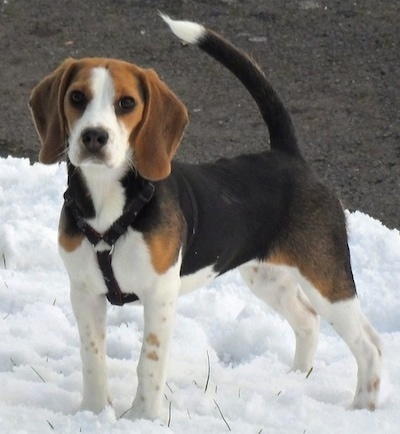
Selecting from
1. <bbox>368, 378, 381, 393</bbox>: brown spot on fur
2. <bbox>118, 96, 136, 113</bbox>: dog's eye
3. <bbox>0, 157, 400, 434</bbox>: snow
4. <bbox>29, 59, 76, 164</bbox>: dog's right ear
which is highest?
<bbox>118, 96, 136, 113</bbox>: dog's eye

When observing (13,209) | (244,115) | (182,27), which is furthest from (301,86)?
(182,27)

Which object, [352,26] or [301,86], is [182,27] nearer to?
[301,86]

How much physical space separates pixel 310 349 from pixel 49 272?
154 cm

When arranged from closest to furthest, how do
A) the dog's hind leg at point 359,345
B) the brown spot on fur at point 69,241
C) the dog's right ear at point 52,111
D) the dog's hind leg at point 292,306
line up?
the dog's right ear at point 52,111 → the brown spot on fur at point 69,241 → the dog's hind leg at point 359,345 → the dog's hind leg at point 292,306

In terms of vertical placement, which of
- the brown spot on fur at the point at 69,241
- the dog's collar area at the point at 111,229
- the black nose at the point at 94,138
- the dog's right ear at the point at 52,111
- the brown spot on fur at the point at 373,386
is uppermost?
the black nose at the point at 94,138

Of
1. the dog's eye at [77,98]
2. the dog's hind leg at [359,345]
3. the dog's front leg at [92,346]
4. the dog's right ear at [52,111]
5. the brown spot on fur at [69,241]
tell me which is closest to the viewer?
the dog's eye at [77,98]

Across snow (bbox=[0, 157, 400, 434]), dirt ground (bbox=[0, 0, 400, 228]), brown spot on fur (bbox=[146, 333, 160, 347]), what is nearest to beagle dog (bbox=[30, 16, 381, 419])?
brown spot on fur (bbox=[146, 333, 160, 347])

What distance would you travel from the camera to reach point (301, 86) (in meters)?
8.91

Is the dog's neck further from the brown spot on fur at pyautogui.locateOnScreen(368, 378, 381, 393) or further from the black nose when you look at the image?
the brown spot on fur at pyautogui.locateOnScreen(368, 378, 381, 393)

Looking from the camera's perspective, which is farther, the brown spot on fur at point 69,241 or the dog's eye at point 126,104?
the brown spot on fur at point 69,241

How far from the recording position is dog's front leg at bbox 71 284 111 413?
4113 mm

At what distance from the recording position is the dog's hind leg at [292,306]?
15.8ft

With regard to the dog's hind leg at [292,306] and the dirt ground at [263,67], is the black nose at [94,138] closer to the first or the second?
the dog's hind leg at [292,306]


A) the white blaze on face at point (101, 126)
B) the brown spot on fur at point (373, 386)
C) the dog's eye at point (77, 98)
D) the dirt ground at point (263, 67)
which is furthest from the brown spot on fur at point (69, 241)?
the dirt ground at point (263, 67)
